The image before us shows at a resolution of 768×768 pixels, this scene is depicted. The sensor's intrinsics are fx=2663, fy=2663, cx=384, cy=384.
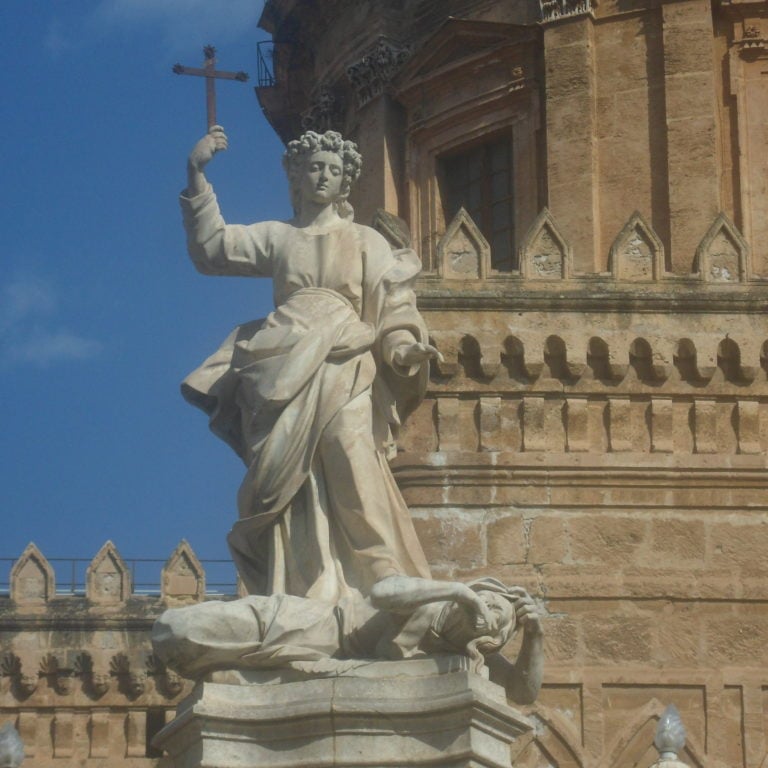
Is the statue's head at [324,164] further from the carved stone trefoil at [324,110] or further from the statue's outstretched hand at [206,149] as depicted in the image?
the carved stone trefoil at [324,110]

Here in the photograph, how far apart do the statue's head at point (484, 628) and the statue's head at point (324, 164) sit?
1.89m

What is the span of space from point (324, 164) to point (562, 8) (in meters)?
15.2

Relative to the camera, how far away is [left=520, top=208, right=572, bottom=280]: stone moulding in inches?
753

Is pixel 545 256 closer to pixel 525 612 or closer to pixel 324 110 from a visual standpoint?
pixel 324 110

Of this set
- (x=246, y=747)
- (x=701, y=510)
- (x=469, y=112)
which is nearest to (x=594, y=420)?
(x=701, y=510)

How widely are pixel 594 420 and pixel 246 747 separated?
32.0 feet

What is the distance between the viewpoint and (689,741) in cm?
1784

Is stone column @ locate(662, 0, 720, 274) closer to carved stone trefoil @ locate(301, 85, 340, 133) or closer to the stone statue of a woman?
carved stone trefoil @ locate(301, 85, 340, 133)

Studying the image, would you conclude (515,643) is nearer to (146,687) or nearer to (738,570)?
(738,570)

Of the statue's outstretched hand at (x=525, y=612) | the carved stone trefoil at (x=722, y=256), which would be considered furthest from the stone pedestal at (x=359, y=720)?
the carved stone trefoil at (x=722, y=256)

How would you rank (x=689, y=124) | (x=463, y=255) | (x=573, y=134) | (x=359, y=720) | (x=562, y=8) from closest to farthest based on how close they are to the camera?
(x=359, y=720) < (x=463, y=255) < (x=689, y=124) < (x=573, y=134) < (x=562, y=8)

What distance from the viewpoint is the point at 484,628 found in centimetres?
952

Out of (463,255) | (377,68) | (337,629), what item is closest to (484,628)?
(337,629)

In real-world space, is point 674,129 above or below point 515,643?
above
